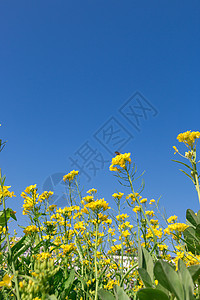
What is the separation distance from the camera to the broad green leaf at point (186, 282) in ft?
2.55

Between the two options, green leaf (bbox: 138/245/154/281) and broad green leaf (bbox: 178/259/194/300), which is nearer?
broad green leaf (bbox: 178/259/194/300)

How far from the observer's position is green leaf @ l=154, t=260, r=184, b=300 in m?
0.79

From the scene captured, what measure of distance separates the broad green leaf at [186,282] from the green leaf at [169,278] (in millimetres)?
14

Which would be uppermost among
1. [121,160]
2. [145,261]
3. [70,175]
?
[70,175]

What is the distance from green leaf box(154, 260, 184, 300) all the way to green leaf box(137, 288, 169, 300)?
0.05 meters

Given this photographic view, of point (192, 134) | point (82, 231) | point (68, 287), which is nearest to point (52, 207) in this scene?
point (82, 231)

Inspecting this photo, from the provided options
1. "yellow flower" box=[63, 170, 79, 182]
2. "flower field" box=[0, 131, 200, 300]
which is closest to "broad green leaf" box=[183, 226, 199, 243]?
"flower field" box=[0, 131, 200, 300]

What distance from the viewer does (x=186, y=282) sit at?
0.79m

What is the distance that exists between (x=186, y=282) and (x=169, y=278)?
0.06 meters

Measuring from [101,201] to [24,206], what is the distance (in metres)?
0.85

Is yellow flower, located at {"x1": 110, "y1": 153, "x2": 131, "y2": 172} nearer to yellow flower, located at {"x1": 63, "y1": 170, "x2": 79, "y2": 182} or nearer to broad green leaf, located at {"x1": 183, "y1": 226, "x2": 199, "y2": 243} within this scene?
broad green leaf, located at {"x1": 183, "y1": 226, "x2": 199, "y2": 243}

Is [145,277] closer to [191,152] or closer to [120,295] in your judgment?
[120,295]

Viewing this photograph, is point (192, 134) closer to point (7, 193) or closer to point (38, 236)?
point (7, 193)

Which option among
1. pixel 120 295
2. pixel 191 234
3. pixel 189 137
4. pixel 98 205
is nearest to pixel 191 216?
pixel 191 234
